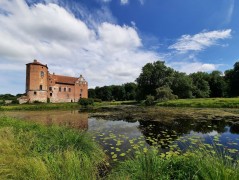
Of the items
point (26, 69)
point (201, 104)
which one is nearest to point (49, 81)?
point (26, 69)

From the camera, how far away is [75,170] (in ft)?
14.1

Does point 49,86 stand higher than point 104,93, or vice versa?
point 49,86

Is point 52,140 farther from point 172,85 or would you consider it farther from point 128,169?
point 172,85

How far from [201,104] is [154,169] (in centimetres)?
3444

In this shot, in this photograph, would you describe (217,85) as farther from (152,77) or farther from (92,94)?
(92,94)

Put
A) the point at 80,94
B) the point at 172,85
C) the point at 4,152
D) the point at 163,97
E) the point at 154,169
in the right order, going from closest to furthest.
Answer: the point at 154,169
the point at 4,152
the point at 163,97
the point at 172,85
the point at 80,94

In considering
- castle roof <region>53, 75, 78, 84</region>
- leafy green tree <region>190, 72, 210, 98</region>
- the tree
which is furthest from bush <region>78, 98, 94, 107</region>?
leafy green tree <region>190, 72, 210, 98</region>

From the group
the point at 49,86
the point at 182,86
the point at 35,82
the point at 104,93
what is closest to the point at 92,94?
the point at 104,93

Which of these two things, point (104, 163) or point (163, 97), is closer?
point (104, 163)

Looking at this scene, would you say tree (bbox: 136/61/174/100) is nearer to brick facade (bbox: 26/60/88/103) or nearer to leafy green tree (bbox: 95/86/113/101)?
brick facade (bbox: 26/60/88/103)

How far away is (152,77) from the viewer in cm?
6391

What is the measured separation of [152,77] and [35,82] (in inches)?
1429

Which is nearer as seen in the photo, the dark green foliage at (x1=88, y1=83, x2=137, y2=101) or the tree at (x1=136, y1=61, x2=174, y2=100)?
the tree at (x1=136, y1=61, x2=174, y2=100)

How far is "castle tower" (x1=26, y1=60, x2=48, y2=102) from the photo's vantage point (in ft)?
174
